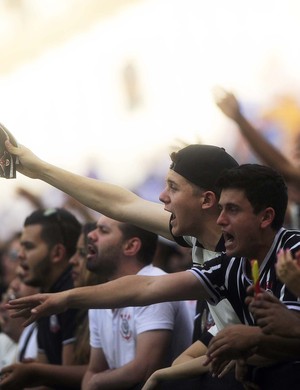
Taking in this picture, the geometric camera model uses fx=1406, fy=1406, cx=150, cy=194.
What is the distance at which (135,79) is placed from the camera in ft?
42.2

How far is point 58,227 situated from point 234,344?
13.3 ft

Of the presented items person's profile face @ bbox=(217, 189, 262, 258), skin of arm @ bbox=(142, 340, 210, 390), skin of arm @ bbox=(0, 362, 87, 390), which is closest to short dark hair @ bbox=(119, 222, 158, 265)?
skin of arm @ bbox=(0, 362, 87, 390)

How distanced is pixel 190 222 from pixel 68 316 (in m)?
2.32

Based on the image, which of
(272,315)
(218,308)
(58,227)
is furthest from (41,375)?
(272,315)

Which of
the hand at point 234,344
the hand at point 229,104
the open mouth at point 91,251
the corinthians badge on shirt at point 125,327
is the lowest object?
the corinthians badge on shirt at point 125,327

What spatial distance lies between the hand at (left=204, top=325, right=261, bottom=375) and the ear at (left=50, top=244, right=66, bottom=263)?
3.87m

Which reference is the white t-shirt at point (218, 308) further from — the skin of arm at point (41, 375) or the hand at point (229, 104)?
the skin of arm at point (41, 375)

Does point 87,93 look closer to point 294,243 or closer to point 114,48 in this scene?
point 114,48

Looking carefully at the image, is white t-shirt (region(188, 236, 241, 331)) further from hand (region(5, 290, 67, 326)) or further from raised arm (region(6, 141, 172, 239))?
hand (region(5, 290, 67, 326))

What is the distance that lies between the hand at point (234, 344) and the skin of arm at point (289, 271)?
33 centimetres

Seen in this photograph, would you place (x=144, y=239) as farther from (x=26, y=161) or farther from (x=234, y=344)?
(x=234, y=344)

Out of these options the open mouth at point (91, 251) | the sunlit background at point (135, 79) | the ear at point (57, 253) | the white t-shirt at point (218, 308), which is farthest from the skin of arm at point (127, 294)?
the sunlit background at point (135, 79)

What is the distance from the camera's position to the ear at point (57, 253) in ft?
31.3

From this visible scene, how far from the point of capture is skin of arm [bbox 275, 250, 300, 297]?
5379 millimetres
